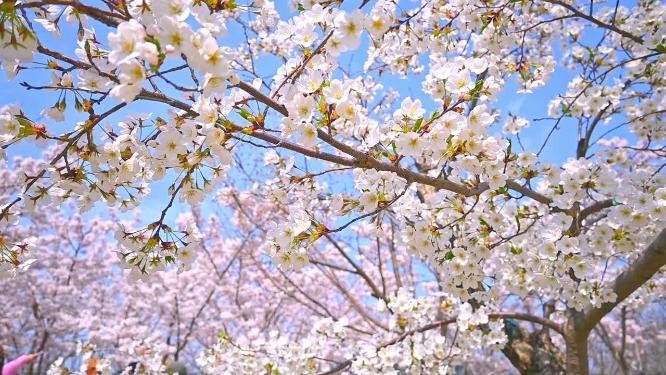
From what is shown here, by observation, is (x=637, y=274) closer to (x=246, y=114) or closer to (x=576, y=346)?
(x=576, y=346)

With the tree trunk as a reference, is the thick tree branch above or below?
above

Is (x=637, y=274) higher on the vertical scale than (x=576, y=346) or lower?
higher

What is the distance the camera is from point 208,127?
1.58m

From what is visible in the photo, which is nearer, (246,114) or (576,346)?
(246,114)

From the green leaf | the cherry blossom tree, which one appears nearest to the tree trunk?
the cherry blossom tree

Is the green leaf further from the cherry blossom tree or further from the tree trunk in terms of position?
the tree trunk

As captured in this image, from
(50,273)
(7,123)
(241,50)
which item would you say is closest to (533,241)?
(7,123)

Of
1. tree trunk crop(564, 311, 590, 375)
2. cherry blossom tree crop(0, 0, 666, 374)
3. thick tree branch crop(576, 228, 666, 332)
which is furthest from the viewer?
tree trunk crop(564, 311, 590, 375)

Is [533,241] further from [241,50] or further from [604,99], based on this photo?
[241,50]

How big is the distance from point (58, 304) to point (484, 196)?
42.4ft

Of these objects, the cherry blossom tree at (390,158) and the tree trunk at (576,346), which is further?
the tree trunk at (576,346)

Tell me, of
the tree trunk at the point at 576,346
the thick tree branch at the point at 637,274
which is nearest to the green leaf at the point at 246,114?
the thick tree branch at the point at 637,274

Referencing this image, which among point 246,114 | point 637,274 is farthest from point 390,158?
point 637,274

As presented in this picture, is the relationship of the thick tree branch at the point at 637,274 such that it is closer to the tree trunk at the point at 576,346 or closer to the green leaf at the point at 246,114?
the tree trunk at the point at 576,346
